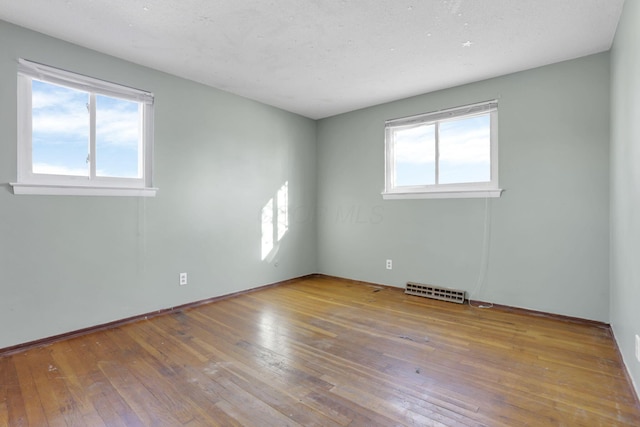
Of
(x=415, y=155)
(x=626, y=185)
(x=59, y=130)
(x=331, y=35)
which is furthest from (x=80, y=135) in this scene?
(x=626, y=185)

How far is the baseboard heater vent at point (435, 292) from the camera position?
137 inches

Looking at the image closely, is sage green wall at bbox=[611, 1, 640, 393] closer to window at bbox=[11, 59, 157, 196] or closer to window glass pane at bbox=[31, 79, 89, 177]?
window at bbox=[11, 59, 157, 196]

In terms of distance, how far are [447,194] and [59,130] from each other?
12.4 ft

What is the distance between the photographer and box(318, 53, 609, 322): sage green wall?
9.11 ft

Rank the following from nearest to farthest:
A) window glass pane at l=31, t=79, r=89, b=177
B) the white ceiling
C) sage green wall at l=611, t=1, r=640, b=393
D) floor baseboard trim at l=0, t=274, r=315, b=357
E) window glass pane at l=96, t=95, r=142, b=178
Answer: sage green wall at l=611, t=1, r=640, b=393 < the white ceiling < floor baseboard trim at l=0, t=274, r=315, b=357 < window glass pane at l=31, t=79, r=89, b=177 < window glass pane at l=96, t=95, r=142, b=178

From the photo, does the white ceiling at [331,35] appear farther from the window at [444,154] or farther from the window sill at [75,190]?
the window sill at [75,190]

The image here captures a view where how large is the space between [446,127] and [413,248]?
151cm

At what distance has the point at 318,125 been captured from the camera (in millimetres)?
4934

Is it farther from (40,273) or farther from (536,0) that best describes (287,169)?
(536,0)

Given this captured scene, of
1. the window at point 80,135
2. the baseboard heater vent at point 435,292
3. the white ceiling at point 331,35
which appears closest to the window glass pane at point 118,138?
the window at point 80,135

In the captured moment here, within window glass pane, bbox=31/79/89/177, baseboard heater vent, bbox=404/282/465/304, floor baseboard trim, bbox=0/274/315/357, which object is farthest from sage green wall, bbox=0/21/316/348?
baseboard heater vent, bbox=404/282/465/304

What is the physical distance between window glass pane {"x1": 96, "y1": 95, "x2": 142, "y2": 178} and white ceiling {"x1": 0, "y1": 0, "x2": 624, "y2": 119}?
454mm

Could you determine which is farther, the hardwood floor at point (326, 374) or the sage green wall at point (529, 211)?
the sage green wall at point (529, 211)


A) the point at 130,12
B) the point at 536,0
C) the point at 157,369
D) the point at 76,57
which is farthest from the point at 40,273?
the point at 536,0
